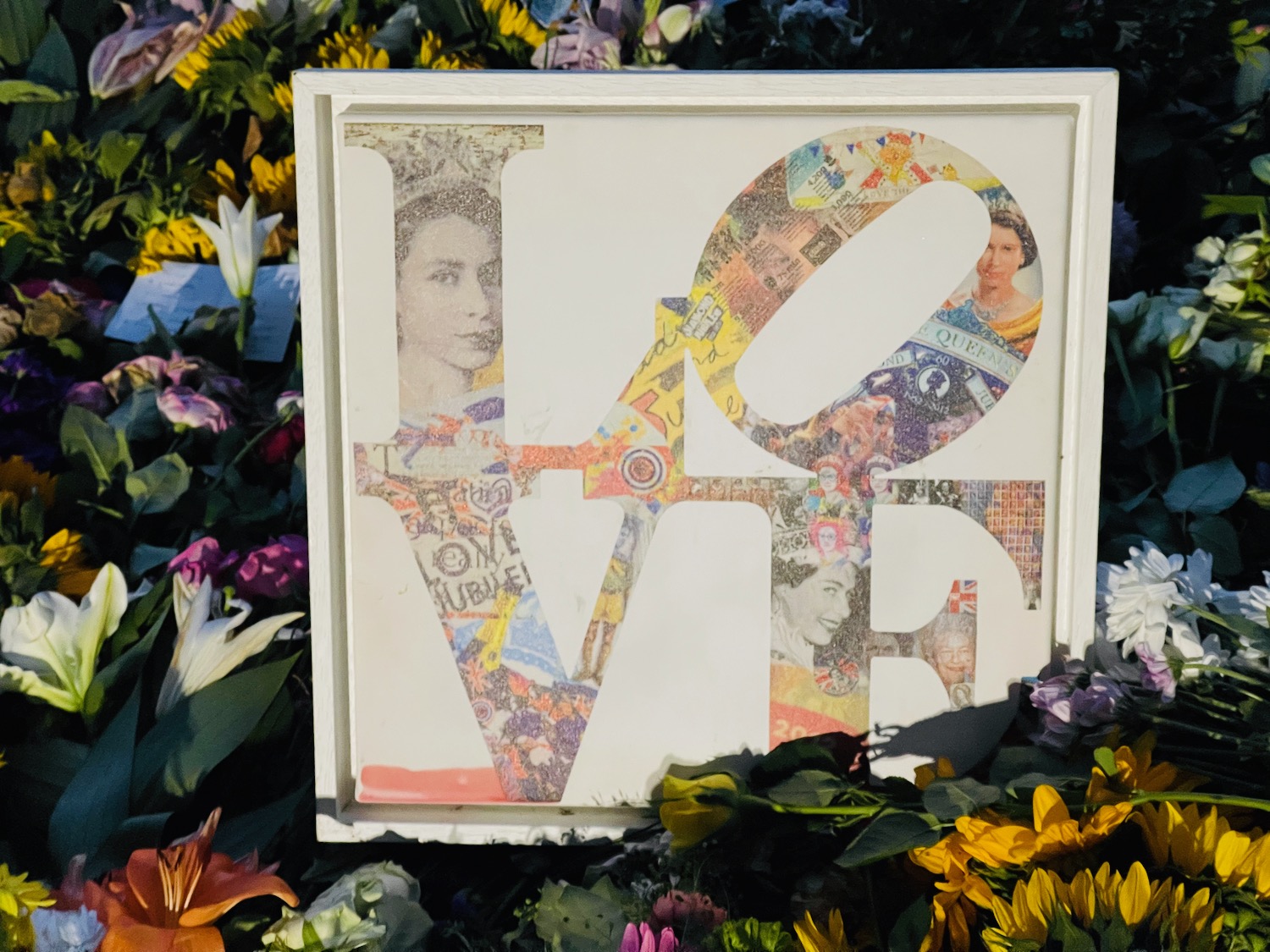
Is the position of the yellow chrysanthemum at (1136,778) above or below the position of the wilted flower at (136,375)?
below

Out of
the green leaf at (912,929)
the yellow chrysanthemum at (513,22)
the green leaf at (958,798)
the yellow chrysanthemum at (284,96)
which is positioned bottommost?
the green leaf at (912,929)

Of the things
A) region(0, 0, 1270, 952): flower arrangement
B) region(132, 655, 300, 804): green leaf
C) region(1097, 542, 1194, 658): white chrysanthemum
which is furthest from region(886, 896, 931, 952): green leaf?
region(132, 655, 300, 804): green leaf

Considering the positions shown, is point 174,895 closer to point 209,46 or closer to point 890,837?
point 890,837

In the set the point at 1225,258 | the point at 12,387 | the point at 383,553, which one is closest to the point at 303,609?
the point at 383,553

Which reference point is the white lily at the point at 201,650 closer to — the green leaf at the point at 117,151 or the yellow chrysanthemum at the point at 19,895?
the yellow chrysanthemum at the point at 19,895

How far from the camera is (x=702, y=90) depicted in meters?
0.62

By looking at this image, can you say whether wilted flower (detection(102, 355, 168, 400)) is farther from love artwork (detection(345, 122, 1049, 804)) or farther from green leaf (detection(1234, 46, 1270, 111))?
green leaf (detection(1234, 46, 1270, 111))

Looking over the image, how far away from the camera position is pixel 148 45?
73 centimetres

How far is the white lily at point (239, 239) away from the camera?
69 centimetres

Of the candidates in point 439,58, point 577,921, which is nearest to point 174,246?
point 439,58

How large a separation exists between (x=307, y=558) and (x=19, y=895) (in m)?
0.27

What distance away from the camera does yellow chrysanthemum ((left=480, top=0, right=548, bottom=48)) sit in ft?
2.31

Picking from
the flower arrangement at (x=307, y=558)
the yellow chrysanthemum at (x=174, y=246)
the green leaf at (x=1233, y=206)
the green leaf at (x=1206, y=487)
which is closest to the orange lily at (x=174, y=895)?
the flower arrangement at (x=307, y=558)

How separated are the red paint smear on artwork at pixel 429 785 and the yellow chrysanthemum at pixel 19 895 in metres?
0.20
